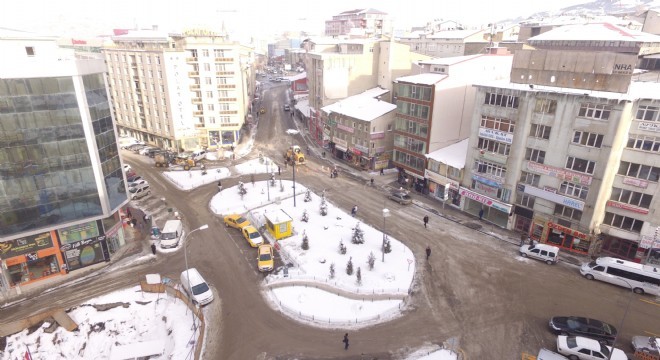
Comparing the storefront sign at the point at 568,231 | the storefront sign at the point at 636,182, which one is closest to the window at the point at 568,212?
the storefront sign at the point at 568,231

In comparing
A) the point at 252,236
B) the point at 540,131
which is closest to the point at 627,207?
the point at 540,131

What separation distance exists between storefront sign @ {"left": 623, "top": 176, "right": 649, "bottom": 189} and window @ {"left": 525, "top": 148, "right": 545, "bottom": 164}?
7.43m

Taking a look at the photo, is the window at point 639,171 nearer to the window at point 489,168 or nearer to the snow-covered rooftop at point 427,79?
the window at point 489,168

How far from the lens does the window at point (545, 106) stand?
38.5 metres

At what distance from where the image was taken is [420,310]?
103 feet

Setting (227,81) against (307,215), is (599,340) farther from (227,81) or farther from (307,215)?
(227,81)

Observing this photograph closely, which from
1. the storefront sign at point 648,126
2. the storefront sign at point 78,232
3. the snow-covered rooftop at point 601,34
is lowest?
the storefront sign at point 78,232

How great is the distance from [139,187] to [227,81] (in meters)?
29.1

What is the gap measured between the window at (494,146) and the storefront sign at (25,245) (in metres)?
47.3

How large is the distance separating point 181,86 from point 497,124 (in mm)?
56742

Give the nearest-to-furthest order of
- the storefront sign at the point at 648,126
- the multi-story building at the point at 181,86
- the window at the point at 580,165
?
the storefront sign at the point at 648,126, the window at the point at 580,165, the multi-story building at the point at 181,86

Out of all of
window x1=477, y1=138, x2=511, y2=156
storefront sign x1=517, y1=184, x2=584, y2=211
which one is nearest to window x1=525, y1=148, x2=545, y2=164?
window x1=477, y1=138, x2=511, y2=156

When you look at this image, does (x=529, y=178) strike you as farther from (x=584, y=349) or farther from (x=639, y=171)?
(x=584, y=349)

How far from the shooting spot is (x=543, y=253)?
1501 inches
